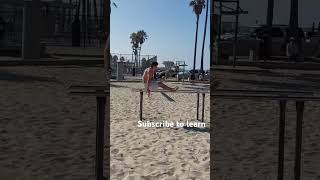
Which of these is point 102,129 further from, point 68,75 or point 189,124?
point 189,124

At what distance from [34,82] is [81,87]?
0.91ft

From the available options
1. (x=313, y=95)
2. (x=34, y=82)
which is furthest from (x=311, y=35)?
(x=34, y=82)

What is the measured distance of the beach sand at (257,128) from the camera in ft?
9.62

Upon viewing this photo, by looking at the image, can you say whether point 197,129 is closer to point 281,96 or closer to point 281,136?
point 281,136

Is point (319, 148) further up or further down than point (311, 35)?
further down

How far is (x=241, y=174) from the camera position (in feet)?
10.4

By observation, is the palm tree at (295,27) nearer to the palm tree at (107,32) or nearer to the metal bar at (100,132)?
the palm tree at (107,32)

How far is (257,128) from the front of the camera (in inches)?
121

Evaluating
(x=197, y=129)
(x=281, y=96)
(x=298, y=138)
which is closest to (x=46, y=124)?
(x=281, y=96)

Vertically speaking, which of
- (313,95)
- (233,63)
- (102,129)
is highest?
(233,63)

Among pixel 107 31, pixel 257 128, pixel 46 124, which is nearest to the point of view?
pixel 107 31

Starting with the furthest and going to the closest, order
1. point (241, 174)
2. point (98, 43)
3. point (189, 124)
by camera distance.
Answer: point (189, 124), point (241, 174), point (98, 43)

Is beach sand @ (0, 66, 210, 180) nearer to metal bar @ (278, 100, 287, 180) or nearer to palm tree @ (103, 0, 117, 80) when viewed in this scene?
palm tree @ (103, 0, 117, 80)

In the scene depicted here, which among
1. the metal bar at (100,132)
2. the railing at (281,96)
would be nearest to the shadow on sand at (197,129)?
the railing at (281,96)
